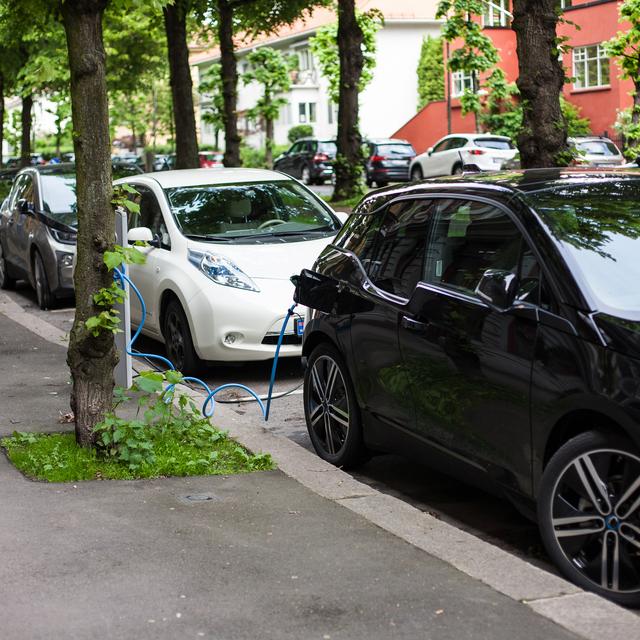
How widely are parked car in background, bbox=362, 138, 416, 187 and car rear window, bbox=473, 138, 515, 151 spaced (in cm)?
565

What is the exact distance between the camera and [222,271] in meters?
9.76

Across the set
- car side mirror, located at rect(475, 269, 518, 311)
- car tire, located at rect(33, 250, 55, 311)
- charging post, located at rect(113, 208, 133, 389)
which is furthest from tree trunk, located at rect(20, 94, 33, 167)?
car side mirror, located at rect(475, 269, 518, 311)

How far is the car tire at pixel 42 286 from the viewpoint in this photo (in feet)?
47.0

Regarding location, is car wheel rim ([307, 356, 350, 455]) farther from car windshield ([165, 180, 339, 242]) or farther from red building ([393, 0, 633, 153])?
red building ([393, 0, 633, 153])

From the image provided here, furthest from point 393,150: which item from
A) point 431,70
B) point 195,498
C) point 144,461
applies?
point 195,498

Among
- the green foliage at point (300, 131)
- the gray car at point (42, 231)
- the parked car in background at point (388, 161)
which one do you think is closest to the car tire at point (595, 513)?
the gray car at point (42, 231)

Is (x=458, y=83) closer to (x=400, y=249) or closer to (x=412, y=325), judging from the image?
(x=400, y=249)

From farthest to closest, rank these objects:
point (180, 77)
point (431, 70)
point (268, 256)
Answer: point (431, 70) < point (180, 77) < point (268, 256)

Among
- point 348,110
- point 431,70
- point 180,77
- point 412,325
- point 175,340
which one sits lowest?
point 175,340

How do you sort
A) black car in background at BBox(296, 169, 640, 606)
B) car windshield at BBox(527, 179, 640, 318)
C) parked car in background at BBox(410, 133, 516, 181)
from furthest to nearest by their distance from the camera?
parked car in background at BBox(410, 133, 516, 181), car windshield at BBox(527, 179, 640, 318), black car in background at BBox(296, 169, 640, 606)

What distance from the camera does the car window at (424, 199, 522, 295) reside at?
215 inches

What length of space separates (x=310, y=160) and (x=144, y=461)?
39.9 meters

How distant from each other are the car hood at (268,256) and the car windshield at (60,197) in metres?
4.94

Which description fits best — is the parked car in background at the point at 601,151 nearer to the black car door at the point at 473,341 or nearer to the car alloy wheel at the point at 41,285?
the car alloy wheel at the point at 41,285
